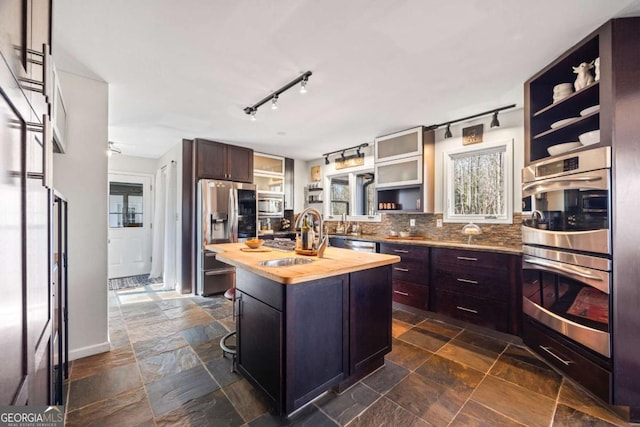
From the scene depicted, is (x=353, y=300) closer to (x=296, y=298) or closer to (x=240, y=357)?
(x=296, y=298)

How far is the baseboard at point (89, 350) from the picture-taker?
2.32m

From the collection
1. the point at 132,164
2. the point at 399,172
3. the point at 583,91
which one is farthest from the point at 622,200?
the point at 132,164

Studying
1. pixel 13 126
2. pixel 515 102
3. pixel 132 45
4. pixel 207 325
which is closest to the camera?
pixel 13 126

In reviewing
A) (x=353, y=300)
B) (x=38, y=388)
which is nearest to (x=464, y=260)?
(x=353, y=300)

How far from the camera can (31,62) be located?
87cm

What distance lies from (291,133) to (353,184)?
1552 millimetres

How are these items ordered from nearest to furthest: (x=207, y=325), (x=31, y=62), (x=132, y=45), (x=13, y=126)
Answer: (x=13, y=126) < (x=31, y=62) < (x=132, y=45) < (x=207, y=325)

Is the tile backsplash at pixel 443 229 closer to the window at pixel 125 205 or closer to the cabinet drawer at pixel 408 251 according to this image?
the cabinet drawer at pixel 408 251

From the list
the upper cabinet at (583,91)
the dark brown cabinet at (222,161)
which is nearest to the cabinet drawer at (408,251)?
the upper cabinet at (583,91)

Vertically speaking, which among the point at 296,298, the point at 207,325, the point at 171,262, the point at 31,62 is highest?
the point at 31,62

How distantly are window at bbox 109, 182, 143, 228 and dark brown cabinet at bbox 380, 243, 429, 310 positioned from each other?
490 centimetres

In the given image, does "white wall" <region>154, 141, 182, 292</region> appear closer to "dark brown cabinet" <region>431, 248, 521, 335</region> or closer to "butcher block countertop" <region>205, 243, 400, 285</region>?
"butcher block countertop" <region>205, 243, 400, 285</region>

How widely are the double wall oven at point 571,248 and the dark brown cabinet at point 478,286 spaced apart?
18 cm

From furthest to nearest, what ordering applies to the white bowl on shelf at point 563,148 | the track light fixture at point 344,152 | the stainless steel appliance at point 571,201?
the track light fixture at point 344,152
the white bowl on shelf at point 563,148
the stainless steel appliance at point 571,201
